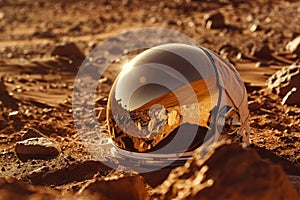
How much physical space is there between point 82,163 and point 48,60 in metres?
5.75

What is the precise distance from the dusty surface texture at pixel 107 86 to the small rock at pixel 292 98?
0.01 metres

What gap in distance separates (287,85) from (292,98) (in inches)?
17.5

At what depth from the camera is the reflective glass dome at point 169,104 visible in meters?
4.77

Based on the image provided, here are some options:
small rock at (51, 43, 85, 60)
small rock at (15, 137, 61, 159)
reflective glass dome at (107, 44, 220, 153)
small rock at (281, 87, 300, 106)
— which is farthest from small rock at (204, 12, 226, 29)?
reflective glass dome at (107, 44, 220, 153)

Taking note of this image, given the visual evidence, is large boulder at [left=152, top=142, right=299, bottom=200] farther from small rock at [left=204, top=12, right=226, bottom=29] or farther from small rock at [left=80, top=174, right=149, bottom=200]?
small rock at [left=204, top=12, right=226, bottom=29]

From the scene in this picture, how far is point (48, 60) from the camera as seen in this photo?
423 inches

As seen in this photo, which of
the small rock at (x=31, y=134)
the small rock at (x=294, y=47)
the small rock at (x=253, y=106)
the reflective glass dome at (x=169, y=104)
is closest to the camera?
the reflective glass dome at (x=169, y=104)

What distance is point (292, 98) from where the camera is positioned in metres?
7.29

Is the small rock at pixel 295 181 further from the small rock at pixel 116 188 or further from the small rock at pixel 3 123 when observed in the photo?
the small rock at pixel 3 123

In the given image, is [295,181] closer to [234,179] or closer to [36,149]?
[234,179]

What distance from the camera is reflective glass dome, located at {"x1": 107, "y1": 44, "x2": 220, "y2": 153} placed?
4.77 metres

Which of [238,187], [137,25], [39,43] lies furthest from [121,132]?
[137,25]

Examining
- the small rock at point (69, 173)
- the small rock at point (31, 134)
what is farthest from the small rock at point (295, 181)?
the small rock at point (31, 134)

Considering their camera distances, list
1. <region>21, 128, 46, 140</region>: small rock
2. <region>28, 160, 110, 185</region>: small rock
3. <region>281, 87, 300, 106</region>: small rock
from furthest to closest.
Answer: <region>281, 87, 300, 106</region>: small rock < <region>21, 128, 46, 140</region>: small rock < <region>28, 160, 110, 185</region>: small rock
